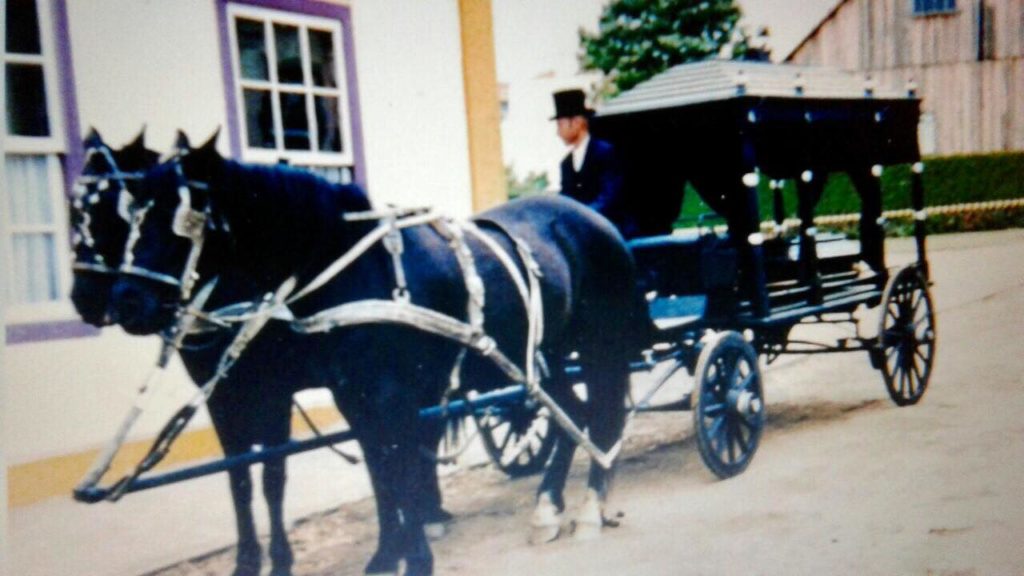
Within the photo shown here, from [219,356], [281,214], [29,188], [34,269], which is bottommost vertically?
[219,356]

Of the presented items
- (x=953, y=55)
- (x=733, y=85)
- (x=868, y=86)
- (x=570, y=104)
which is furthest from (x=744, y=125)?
(x=953, y=55)

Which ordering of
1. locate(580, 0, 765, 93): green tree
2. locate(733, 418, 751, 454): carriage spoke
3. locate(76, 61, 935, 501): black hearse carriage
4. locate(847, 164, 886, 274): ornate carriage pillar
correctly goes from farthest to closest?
locate(847, 164, 886, 274): ornate carriage pillar → locate(733, 418, 751, 454): carriage spoke → locate(76, 61, 935, 501): black hearse carriage → locate(580, 0, 765, 93): green tree

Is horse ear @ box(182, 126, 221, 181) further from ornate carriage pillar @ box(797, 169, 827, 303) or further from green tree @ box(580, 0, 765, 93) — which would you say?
ornate carriage pillar @ box(797, 169, 827, 303)

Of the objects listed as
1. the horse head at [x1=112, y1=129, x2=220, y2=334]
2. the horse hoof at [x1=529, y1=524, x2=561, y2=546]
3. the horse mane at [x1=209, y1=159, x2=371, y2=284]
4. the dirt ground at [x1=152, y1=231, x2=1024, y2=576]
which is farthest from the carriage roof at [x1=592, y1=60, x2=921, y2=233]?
the horse head at [x1=112, y1=129, x2=220, y2=334]

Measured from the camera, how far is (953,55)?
271 cm

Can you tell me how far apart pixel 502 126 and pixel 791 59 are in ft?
3.76

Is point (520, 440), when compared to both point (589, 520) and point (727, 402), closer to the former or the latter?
point (589, 520)

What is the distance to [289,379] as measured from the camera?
2588 mm

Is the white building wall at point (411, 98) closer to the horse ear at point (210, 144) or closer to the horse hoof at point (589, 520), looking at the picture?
the horse ear at point (210, 144)

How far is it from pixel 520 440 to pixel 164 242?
2.19 meters

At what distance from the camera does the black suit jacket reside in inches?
145

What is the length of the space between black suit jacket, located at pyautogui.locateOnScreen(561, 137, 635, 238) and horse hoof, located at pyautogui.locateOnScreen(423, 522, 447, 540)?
59.4 inches

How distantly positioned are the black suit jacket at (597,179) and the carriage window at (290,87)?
1.18 meters

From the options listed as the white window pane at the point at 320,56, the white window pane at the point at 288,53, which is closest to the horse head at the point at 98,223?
the white window pane at the point at 288,53
